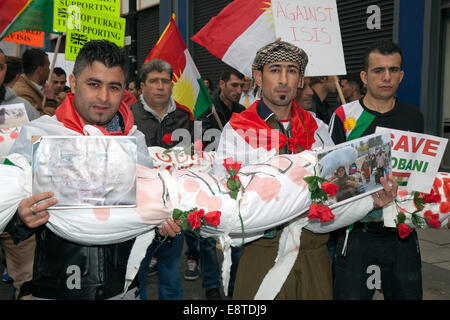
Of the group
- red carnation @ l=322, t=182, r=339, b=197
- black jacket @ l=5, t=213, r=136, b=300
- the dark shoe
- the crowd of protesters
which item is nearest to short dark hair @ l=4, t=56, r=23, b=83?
the crowd of protesters

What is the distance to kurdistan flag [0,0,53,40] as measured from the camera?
5.45 m

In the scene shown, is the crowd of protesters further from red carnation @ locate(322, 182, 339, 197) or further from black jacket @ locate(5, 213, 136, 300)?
red carnation @ locate(322, 182, 339, 197)

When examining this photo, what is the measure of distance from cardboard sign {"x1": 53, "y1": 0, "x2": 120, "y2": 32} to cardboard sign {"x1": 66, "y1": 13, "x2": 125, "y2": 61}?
7cm

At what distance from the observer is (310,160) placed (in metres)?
2.44

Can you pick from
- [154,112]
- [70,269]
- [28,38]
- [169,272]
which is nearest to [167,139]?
[154,112]

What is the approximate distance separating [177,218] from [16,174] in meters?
0.76

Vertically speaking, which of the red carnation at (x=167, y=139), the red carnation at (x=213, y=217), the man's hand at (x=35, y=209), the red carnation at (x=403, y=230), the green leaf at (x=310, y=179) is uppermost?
the red carnation at (x=167, y=139)

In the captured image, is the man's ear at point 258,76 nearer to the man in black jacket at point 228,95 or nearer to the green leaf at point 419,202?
the green leaf at point 419,202

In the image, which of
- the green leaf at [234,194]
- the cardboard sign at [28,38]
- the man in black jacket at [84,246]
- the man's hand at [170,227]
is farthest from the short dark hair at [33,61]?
the green leaf at [234,194]

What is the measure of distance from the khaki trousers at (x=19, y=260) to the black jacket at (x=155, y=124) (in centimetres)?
156

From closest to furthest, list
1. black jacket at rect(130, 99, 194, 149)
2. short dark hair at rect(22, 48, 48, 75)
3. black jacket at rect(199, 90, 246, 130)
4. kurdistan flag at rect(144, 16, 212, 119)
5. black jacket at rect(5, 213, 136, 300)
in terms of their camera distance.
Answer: black jacket at rect(5, 213, 136, 300) < black jacket at rect(130, 99, 194, 149) < kurdistan flag at rect(144, 16, 212, 119) < black jacket at rect(199, 90, 246, 130) < short dark hair at rect(22, 48, 48, 75)

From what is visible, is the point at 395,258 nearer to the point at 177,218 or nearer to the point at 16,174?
the point at 177,218

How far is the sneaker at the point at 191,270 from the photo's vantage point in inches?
206
